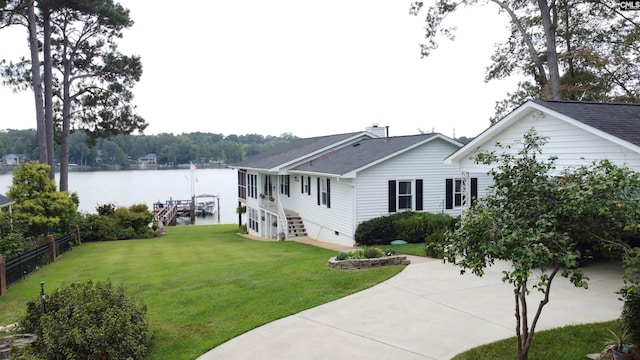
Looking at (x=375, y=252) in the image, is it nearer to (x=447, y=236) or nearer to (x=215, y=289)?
(x=215, y=289)

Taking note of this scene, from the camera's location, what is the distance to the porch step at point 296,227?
26.1 metres

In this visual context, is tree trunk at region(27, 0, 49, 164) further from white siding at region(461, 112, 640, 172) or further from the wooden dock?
white siding at region(461, 112, 640, 172)

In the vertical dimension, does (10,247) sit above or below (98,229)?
above

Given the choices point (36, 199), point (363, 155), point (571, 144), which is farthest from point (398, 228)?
point (36, 199)

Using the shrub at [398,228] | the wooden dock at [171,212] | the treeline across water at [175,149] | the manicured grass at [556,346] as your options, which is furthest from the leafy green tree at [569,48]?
the treeline across water at [175,149]

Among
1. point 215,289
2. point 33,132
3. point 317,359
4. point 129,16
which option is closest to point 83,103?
point 129,16

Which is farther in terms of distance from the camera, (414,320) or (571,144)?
(571,144)

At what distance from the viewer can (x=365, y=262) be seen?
13055 millimetres

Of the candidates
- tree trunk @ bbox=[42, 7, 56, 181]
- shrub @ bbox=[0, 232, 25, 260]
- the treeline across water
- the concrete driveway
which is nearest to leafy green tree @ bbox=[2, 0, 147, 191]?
tree trunk @ bbox=[42, 7, 56, 181]

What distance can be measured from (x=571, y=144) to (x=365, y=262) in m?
5.92

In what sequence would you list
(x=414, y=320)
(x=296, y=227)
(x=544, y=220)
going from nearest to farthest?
(x=544, y=220)
(x=414, y=320)
(x=296, y=227)

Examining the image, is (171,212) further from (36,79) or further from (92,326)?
(92,326)

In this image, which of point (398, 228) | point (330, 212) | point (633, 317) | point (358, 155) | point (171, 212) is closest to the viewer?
point (633, 317)

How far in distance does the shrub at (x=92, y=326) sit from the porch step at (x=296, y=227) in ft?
58.6
